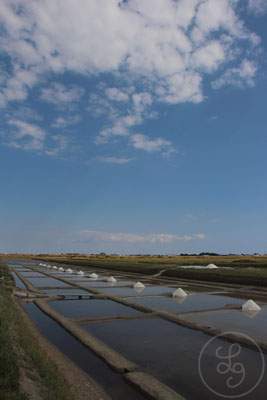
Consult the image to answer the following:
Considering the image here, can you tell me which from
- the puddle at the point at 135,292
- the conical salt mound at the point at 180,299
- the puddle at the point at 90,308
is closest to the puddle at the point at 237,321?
the puddle at the point at 90,308

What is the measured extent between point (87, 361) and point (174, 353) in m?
2.35

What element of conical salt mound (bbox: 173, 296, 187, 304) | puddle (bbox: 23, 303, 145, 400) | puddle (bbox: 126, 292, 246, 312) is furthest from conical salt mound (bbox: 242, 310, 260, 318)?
puddle (bbox: 23, 303, 145, 400)

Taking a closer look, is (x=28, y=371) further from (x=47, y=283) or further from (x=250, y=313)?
(x=47, y=283)

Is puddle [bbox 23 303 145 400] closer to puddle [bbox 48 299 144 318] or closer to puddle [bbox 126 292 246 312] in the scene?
puddle [bbox 48 299 144 318]

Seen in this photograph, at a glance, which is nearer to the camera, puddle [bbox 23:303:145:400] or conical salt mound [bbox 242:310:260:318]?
puddle [bbox 23:303:145:400]

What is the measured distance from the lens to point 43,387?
17.3 feet

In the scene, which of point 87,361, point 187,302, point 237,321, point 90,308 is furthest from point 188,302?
point 87,361

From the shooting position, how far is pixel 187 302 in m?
17.1

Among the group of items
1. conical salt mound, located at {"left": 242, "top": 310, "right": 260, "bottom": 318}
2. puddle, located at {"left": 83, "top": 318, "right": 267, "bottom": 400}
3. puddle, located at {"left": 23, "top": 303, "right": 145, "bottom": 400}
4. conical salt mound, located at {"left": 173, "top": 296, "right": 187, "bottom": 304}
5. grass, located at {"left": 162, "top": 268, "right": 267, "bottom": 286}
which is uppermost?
grass, located at {"left": 162, "top": 268, "right": 267, "bottom": 286}

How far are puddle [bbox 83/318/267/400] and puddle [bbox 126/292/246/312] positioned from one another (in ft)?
11.2

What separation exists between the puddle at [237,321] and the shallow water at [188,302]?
4.92 feet

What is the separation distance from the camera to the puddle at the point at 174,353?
20.2ft

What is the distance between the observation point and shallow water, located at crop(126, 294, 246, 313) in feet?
50.6

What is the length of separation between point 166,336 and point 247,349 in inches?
100
